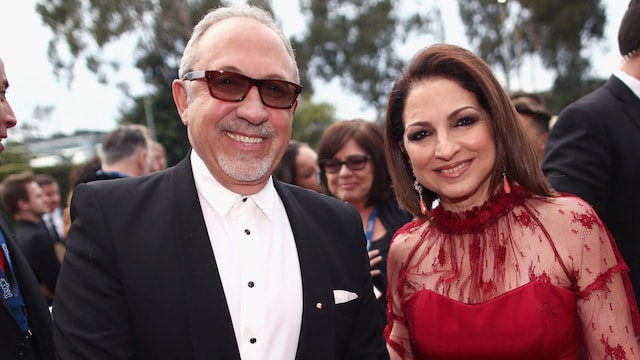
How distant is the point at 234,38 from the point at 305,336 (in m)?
1.10

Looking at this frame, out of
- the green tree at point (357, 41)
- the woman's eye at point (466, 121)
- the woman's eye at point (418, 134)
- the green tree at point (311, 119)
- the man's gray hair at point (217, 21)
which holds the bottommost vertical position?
the woman's eye at point (418, 134)

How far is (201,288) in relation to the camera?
1.81m

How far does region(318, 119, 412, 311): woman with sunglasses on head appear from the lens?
3.99 m

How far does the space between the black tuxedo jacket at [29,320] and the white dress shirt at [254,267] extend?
0.85 m

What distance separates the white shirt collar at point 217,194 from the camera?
202 centimetres

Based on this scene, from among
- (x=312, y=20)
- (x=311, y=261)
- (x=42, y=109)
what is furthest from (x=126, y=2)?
(x=311, y=261)

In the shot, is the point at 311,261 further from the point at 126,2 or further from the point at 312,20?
the point at 312,20

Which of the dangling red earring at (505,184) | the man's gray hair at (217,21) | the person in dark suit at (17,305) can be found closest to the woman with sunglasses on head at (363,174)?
the dangling red earring at (505,184)

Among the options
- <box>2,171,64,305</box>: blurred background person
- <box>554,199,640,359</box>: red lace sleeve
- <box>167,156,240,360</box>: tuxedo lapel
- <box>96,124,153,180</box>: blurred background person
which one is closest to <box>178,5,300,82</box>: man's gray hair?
<box>167,156,240,360</box>: tuxedo lapel

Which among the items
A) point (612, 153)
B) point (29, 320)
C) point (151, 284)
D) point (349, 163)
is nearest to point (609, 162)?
point (612, 153)

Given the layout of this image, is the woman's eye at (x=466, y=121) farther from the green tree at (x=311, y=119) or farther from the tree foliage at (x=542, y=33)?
the green tree at (x=311, y=119)

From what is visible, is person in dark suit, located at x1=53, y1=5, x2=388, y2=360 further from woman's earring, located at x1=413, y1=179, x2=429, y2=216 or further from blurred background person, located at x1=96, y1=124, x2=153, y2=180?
blurred background person, located at x1=96, y1=124, x2=153, y2=180

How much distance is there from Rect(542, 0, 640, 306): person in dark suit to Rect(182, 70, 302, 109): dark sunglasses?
1607 millimetres

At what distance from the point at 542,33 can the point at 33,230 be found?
28295mm
